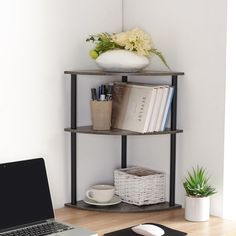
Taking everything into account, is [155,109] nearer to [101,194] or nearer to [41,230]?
[101,194]

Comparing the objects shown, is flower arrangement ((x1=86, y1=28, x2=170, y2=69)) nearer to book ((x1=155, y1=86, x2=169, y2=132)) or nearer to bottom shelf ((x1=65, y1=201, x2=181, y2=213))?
book ((x1=155, y1=86, x2=169, y2=132))

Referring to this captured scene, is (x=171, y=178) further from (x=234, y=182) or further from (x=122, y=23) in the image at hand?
(x=122, y=23)

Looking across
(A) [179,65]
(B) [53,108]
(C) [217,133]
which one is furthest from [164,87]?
(B) [53,108]

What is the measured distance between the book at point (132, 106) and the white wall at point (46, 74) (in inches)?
5.1

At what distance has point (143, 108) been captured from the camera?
2107 mm

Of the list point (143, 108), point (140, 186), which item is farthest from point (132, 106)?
point (140, 186)

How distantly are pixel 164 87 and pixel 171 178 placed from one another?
1.15 ft

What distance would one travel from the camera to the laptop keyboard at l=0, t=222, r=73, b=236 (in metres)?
1.80

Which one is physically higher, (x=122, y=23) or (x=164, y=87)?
(x=122, y=23)

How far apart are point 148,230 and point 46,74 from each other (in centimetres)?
71

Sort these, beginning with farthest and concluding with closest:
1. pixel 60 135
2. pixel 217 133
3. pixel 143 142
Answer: pixel 143 142 → pixel 60 135 → pixel 217 133

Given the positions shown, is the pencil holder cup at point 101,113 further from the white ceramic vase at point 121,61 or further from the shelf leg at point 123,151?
the shelf leg at point 123,151

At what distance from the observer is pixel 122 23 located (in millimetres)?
2352

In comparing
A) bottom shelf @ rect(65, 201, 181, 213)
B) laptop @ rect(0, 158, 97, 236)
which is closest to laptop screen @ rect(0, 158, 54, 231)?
laptop @ rect(0, 158, 97, 236)
